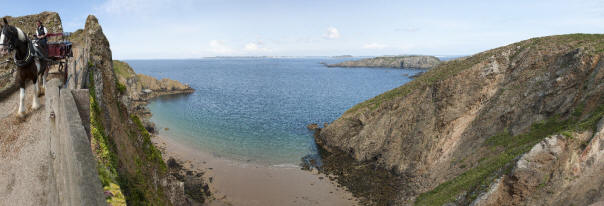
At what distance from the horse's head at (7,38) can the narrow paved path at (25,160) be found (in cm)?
225

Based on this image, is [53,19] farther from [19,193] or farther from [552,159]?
[552,159]

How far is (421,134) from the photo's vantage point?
32.0 metres

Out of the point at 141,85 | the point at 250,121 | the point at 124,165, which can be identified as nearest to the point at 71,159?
the point at 124,165

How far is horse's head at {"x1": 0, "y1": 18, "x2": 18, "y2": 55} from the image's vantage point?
8.38 meters

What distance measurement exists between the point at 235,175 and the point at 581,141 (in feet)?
98.4

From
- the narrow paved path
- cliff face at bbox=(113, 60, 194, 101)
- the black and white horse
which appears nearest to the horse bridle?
the black and white horse

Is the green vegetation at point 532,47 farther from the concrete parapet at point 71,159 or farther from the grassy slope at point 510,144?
the concrete parapet at point 71,159

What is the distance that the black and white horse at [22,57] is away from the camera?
337 inches

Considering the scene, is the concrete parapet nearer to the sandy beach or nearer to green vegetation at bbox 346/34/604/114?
the sandy beach

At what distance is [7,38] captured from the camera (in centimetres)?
858

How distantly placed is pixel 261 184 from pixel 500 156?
22688mm

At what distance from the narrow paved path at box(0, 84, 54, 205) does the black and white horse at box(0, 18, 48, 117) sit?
1.99 ft

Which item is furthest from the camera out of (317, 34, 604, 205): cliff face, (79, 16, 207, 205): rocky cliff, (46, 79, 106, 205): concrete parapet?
(317, 34, 604, 205): cliff face

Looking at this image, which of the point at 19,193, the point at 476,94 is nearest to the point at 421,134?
the point at 476,94
